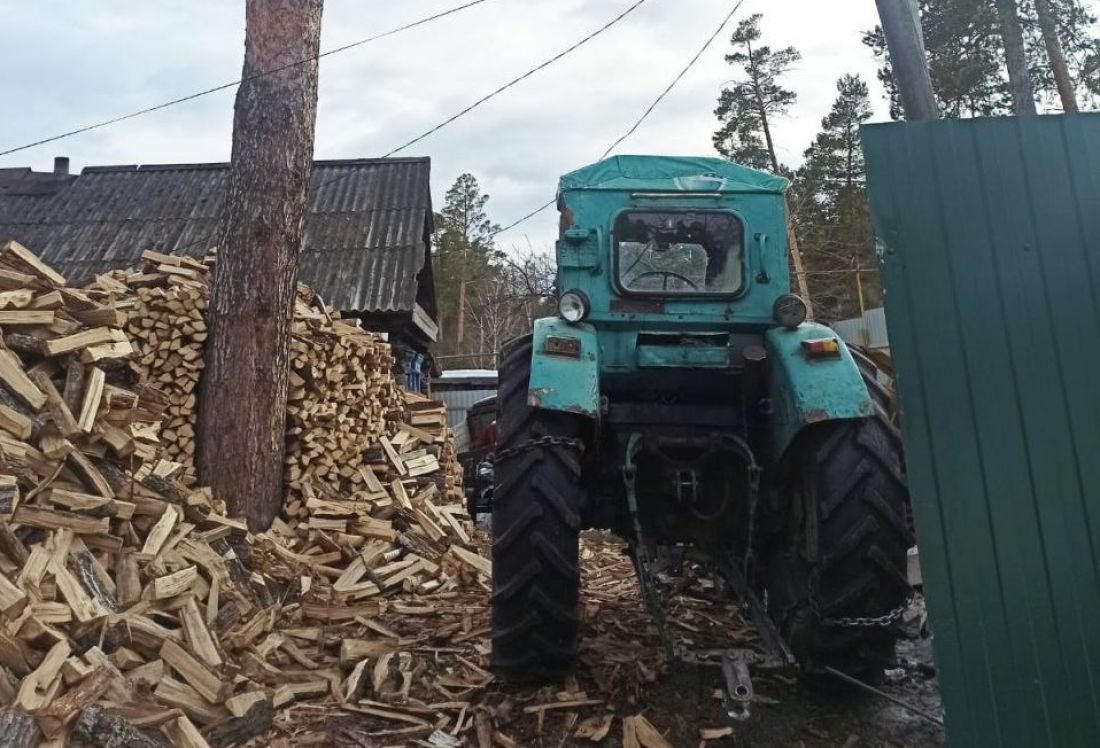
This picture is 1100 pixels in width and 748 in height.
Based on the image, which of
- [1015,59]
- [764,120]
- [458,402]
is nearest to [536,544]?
[1015,59]

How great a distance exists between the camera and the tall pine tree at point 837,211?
28.8 metres

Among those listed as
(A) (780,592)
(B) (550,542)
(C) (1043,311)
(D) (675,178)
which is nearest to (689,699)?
(A) (780,592)

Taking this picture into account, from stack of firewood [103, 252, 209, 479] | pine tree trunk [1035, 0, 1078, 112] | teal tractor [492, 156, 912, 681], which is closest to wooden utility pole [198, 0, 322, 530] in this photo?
stack of firewood [103, 252, 209, 479]

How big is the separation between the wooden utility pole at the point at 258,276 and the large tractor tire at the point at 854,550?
4557 mm

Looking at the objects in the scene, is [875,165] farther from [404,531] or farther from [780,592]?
[404,531]

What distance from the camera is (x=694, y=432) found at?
4430 mm

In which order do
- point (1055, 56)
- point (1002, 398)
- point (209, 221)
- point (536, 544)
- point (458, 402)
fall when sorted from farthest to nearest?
1. point (458, 402)
2. point (209, 221)
3. point (1055, 56)
4. point (536, 544)
5. point (1002, 398)

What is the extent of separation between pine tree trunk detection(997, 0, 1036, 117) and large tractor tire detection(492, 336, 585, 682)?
1384cm

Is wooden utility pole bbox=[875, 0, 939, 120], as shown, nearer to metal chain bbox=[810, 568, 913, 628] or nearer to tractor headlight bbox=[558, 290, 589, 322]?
tractor headlight bbox=[558, 290, 589, 322]

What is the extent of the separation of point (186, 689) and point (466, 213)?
44.3 metres

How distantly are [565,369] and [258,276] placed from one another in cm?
373

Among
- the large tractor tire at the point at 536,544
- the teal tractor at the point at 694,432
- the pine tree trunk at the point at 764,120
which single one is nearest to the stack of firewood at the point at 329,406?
the teal tractor at the point at 694,432

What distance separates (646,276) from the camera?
15.3 feet

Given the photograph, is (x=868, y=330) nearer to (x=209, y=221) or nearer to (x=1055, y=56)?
(x=1055, y=56)
